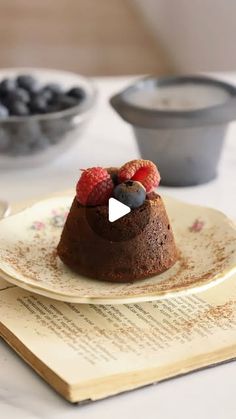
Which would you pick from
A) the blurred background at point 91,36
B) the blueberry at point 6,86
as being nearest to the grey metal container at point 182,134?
→ the blueberry at point 6,86

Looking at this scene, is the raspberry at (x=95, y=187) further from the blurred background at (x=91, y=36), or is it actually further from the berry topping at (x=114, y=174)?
the blurred background at (x=91, y=36)

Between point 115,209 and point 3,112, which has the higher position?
point 115,209

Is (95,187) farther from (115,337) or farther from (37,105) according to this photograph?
(37,105)

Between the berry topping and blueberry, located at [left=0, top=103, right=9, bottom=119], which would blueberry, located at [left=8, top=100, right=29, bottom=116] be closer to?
blueberry, located at [left=0, top=103, right=9, bottom=119]

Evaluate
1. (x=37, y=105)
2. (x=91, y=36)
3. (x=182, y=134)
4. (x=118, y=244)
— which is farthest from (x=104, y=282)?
(x=91, y=36)

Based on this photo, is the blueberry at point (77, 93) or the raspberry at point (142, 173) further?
the blueberry at point (77, 93)

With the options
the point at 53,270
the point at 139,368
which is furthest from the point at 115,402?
the point at 53,270

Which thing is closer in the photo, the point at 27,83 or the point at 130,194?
the point at 130,194
